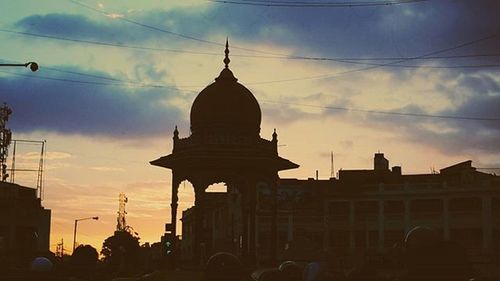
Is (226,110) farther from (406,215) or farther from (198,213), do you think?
(406,215)

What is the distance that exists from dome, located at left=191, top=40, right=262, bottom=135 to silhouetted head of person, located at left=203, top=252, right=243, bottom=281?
1021 inches

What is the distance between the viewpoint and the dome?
52.2 meters

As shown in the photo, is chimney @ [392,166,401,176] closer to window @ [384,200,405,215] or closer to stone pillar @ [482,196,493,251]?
window @ [384,200,405,215]

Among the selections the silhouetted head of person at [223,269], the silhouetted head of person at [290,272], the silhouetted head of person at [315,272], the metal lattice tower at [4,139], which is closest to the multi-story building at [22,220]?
the metal lattice tower at [4,139]

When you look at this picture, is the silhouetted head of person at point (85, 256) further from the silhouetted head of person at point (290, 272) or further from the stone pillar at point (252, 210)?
the stone pillar at point (252, 210)

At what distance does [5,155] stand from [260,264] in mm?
58300

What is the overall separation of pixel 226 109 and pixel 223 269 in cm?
2756

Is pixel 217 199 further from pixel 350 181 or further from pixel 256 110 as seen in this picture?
pixel 256 110

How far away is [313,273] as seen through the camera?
2533 centimetres

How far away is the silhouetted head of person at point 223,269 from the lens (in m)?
24.3

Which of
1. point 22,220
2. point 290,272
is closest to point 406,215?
point 22,220

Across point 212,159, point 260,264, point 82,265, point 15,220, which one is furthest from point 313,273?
point 15,220

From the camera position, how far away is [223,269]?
25.3 meters

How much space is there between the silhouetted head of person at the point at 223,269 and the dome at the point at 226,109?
25.9 metres
